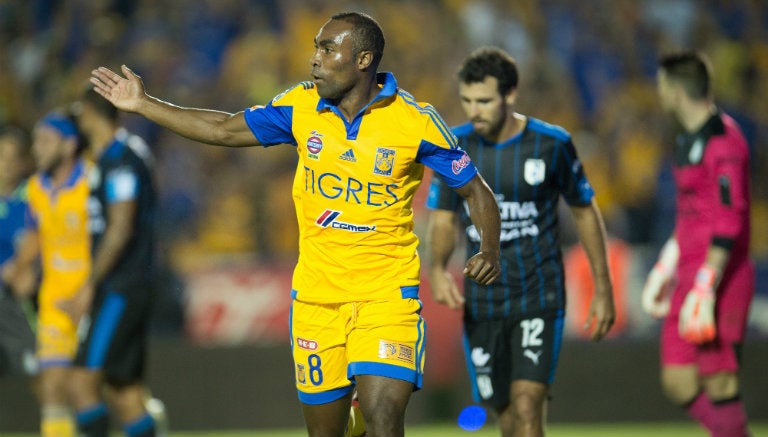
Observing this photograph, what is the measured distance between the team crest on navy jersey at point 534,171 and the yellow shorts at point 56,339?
11.6 feet

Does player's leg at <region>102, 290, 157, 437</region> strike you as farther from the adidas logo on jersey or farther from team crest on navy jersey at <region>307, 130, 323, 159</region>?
the adidas logo on jersey

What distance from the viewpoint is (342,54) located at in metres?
5.22

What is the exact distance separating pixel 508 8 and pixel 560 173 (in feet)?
26.8

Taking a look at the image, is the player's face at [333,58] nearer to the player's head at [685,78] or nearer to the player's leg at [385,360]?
the player's leg at [385,360]

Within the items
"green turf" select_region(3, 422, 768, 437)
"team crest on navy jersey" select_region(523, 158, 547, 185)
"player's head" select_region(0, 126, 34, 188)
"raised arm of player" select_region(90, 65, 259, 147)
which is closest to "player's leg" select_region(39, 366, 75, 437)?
"player's head" select_region(0, 126, 34, 188)

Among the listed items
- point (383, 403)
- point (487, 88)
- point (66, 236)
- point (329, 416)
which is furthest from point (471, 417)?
point (383, 403)

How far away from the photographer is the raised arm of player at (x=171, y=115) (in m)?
5.18

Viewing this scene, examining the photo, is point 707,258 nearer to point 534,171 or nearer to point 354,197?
point 534,171

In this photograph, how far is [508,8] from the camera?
1434 cm

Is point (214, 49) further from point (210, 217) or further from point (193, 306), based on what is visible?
point (193, 306)

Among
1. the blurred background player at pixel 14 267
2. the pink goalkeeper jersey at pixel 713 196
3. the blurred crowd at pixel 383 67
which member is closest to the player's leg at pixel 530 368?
the pink goalkeeper jersey at pixel 713 196

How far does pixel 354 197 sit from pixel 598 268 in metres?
1.91

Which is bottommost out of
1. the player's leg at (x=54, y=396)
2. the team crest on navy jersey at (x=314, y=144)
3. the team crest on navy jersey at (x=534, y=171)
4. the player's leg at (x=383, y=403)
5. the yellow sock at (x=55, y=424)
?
the yellow sock at (x=55, y=424)

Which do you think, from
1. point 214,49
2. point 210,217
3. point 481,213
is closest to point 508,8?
point 214,49
